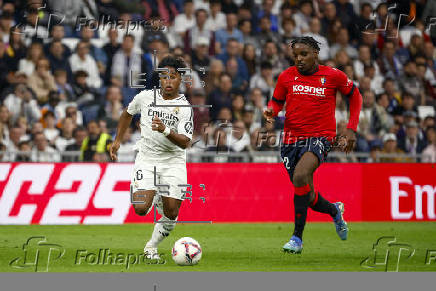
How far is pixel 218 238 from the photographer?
514 inches

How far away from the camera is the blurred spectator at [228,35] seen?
17.8 m

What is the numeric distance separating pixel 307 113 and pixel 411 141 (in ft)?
24.2

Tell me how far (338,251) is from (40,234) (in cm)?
476

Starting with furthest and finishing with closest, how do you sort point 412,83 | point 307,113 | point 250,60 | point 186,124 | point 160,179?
point 412,83 < point 250,60 < point 307,113 < point 160,179 < point 186,124

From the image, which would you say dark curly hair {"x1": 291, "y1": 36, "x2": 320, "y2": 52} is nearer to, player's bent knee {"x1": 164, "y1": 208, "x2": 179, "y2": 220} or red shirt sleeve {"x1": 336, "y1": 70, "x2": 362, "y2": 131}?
red shirt sleeve {"x1": 336, "y1": 70, "x2": 362, "y2": 131}

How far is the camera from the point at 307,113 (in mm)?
10633

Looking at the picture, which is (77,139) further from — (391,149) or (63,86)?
(391,149)

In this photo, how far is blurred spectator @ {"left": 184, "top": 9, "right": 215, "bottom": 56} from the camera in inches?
695

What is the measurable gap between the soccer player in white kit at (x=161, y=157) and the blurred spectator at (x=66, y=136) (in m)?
6.05

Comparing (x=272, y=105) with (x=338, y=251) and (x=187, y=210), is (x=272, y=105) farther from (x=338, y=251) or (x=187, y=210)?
(x=187, y=210)

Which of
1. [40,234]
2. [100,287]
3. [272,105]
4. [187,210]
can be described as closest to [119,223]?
[187,210]

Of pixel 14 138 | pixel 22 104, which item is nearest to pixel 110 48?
pixel 22 104

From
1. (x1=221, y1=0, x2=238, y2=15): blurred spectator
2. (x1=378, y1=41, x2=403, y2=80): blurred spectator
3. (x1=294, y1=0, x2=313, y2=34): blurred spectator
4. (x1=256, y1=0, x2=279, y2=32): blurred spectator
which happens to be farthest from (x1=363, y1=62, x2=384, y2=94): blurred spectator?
(x1=221, y1=0, x2=238, y2=15): blurred spectator

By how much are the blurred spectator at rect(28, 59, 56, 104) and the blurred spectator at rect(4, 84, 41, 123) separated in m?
0.21
